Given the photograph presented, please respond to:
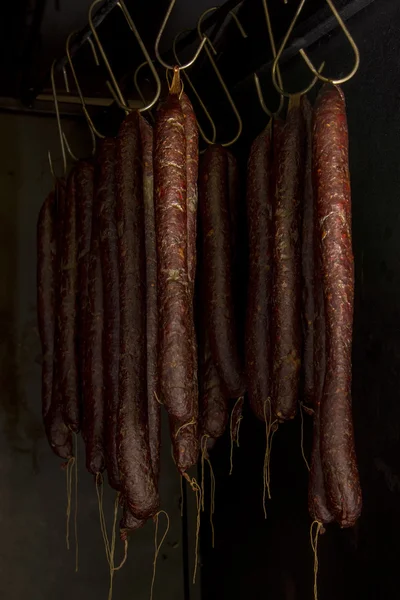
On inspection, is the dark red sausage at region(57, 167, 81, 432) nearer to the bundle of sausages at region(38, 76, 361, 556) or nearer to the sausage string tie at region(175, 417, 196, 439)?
the bundle of sausages at region(38, 76, 361, 556)

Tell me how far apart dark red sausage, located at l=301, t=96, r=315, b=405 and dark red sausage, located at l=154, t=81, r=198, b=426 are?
0.27 metres

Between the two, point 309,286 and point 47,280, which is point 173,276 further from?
point 47,280

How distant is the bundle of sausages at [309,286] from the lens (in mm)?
1345

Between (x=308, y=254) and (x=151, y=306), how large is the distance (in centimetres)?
40

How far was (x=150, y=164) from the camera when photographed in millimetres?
1736

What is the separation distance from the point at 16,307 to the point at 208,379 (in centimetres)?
125

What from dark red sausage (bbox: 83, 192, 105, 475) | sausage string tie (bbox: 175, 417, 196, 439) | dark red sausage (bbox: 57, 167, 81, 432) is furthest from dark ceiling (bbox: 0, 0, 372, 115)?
sausage string tie (bbox: 175, 417, 196, 439)

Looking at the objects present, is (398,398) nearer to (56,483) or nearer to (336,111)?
(336,111)

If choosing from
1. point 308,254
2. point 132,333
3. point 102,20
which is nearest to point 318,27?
point 102,20

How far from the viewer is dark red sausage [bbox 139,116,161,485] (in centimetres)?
169

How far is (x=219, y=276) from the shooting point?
5.87 feet

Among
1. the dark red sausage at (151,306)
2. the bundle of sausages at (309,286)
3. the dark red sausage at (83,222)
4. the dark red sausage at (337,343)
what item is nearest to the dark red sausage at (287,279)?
the bundle of sausages at (309,286)

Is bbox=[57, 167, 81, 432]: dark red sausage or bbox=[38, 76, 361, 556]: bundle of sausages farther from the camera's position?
bbox=[57, 167, 81, 432]: dark red sausage

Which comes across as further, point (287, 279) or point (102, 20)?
point (102, 20)
